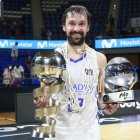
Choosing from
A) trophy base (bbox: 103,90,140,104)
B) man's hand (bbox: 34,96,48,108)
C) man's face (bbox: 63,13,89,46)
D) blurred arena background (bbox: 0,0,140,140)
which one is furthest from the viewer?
blurred arena background (bbox: 0,0,140,140)

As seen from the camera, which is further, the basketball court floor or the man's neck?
the basketball court floor

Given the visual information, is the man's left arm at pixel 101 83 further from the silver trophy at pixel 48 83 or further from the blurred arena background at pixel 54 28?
the blurred arena background at pixel 54 28

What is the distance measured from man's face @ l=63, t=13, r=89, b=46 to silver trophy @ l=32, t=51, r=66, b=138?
24 cm

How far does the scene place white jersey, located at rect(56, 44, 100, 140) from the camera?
8.39ft

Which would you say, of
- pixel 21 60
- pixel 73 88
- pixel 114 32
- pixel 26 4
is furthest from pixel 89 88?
pixel 26 4

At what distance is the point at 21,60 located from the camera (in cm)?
1738

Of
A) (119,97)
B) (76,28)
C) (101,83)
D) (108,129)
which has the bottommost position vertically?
(108,129)

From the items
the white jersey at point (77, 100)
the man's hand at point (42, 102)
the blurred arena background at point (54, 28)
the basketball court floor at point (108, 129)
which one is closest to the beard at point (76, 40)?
the white jersey at point (77, 100)

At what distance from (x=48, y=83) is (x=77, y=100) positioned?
0.35 metres

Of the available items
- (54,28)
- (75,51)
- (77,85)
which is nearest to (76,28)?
(75,51)

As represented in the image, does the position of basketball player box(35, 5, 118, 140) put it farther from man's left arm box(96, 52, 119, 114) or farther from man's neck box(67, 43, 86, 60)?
man's left arm box(96, 52, 119, 114)

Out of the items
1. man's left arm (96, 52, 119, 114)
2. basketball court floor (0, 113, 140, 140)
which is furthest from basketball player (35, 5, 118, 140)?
basketball court floor (0, 113, 140, 140)

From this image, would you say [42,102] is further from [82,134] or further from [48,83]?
[82,134]

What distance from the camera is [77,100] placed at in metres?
2.55
